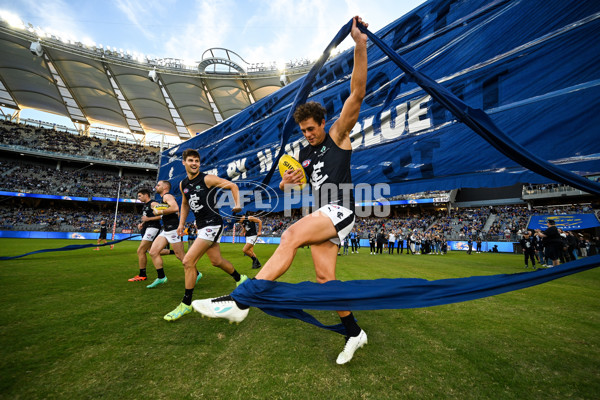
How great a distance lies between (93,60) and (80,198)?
1832 centimetres

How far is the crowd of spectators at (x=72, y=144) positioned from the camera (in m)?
37.5

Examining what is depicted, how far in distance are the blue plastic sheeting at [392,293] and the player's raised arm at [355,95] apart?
1.40 metres

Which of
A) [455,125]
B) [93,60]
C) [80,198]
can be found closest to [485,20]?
[455,125]

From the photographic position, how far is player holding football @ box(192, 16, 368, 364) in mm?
2203

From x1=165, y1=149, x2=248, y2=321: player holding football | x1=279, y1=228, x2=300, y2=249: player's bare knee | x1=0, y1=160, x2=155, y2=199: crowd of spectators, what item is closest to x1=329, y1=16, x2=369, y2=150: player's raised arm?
x1=279, y1=228, x2=300, y2=249: player's bare knee

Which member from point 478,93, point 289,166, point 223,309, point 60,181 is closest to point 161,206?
point 289,166

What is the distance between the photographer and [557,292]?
17.3 feet

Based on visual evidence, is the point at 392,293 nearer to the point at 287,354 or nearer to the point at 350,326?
the point at 350,326


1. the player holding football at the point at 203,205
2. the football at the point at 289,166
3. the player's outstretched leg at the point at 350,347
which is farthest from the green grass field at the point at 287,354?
the football at the point at 289,166

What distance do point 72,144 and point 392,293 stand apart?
182 ft

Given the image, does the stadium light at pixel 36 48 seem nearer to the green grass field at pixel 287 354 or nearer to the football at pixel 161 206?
the football at pixel 161 206

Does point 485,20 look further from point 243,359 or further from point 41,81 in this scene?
point 41,81

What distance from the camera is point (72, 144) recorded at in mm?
41531

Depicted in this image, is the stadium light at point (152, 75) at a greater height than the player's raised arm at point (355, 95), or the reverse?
the stadium light at point (152, 75)
